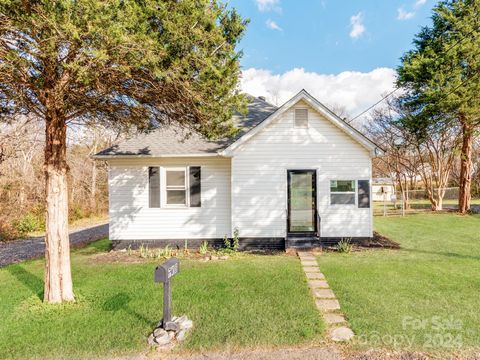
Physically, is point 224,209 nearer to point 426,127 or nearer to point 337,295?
point 337,295

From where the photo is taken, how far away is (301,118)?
30.9ft

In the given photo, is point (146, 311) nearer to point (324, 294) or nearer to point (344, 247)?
point (324, 294)

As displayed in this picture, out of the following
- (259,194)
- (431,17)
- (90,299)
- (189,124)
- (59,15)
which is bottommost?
(90,299)

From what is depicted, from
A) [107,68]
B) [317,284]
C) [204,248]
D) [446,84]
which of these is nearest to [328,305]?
[317,284]

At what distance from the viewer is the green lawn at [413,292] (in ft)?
12.7

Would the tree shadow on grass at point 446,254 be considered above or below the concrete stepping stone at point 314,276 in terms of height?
above

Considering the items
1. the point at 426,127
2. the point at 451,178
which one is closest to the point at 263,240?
the point at 426,127

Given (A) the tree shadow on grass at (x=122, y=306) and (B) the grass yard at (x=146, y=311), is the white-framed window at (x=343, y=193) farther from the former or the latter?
(A) the tree shadow on grass at (x=122, y=306)

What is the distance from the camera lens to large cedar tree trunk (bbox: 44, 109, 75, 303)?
16.6ft

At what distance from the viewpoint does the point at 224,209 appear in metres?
9.84

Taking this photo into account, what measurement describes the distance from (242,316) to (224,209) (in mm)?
5497

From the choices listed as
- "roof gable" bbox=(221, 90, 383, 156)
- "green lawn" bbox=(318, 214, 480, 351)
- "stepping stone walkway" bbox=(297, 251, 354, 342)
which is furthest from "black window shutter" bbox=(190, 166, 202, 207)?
"green lawn" bbox=(318, 214, 480, 351)

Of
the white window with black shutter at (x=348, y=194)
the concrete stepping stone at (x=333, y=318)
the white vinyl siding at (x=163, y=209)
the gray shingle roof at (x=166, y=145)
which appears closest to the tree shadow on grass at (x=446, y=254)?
the white window with black shutter at (x=348, y=194)

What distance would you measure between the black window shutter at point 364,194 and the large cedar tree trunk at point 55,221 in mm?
8404
